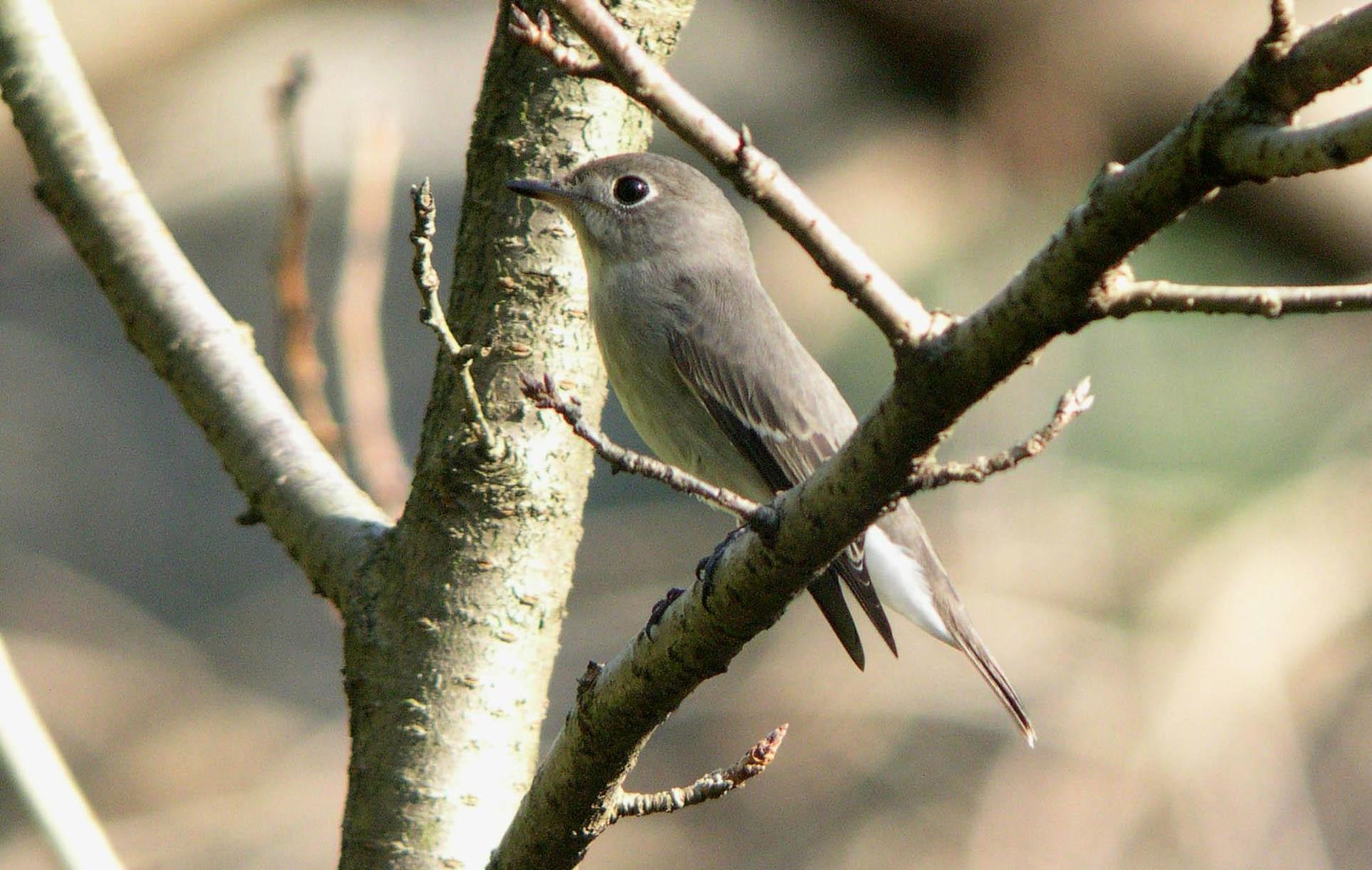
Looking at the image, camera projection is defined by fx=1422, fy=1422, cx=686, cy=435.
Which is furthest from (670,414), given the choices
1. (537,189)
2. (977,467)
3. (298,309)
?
(977,467)

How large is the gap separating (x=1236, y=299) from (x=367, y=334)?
2592 mm

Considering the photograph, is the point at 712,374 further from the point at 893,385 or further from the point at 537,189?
the point at 893,385

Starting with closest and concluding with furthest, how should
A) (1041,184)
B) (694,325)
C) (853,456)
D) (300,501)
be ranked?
(853,456) → (300,501) → (694,325) → (1041,184)

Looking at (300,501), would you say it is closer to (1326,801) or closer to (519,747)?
(519,747)

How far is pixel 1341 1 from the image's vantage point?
6.54 metres

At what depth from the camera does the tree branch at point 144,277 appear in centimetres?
256

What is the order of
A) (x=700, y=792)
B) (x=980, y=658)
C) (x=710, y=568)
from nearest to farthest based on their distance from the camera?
(x=710, y=568) < (x=700, y=792) < (x=980, y=658)

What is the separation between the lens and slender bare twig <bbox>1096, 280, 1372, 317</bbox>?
1250 millimetres

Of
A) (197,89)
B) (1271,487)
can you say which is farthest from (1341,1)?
(197,89)

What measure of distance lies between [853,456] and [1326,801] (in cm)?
650

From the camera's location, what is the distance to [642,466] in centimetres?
169

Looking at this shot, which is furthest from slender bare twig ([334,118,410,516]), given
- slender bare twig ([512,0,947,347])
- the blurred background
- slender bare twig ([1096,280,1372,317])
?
the blurred background

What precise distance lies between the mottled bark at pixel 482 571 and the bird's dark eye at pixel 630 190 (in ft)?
2.48

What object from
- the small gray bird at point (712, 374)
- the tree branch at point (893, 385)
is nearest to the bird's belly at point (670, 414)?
the small gray bird at point (712, 374)
